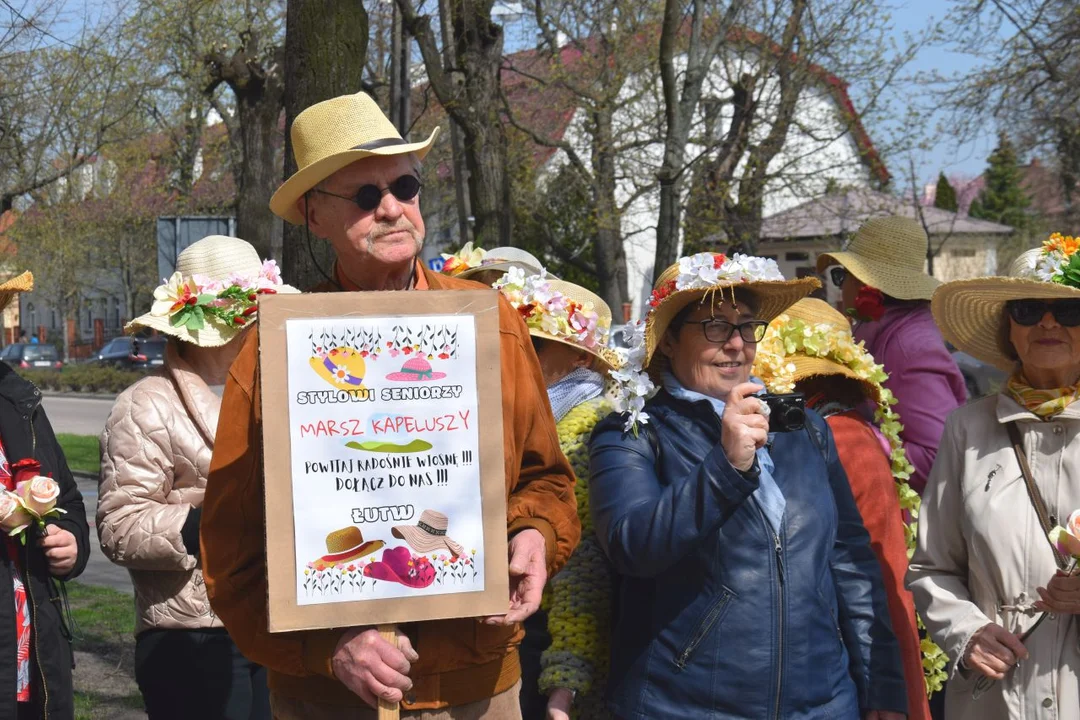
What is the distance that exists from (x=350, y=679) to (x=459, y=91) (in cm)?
968

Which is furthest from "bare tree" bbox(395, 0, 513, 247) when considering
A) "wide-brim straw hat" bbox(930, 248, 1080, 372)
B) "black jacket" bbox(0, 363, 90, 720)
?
"wide-brim straw hat" bbox(930, 248, 1080, 372)

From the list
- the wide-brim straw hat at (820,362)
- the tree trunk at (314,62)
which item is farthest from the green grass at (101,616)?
the wide-brim straw hat at (820,362)

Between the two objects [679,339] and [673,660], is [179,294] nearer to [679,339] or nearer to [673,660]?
[679,339]

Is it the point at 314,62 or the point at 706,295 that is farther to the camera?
the point at 314,62

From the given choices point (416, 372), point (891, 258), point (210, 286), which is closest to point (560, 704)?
point (416, 372)

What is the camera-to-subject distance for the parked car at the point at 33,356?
4459 centimetres

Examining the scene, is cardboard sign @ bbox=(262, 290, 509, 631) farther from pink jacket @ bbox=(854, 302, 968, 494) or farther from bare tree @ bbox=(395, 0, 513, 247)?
bare tree @ bbox=(395, 0, 513, 247)

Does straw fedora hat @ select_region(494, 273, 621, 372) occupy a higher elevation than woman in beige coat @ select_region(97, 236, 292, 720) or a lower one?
higher

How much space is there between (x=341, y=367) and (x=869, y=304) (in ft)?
10.9

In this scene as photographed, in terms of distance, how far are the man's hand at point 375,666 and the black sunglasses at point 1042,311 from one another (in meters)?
2.03

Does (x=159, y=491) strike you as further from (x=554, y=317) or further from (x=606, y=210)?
(x=606, y=210)

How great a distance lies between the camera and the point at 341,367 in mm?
2645

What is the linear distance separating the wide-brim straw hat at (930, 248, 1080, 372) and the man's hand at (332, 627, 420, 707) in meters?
1.99

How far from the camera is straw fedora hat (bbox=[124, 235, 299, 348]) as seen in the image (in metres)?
4.42
